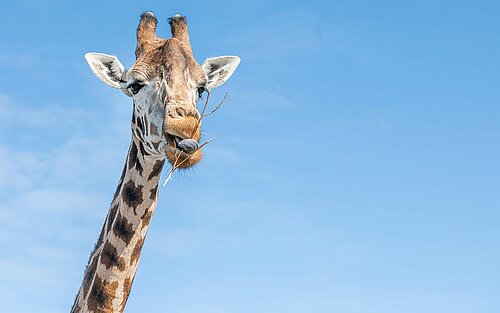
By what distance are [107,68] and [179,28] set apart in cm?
107

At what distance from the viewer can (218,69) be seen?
405 inches

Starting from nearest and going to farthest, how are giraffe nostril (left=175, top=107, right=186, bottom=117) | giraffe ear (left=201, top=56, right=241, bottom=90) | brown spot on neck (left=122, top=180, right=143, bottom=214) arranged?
giraffe nostril (left=175, top=107, right=186, bottom=117) → brown spot on neck (left=122, top=180, right=143, bottom=214) → giraffe ear (left=201, top=56, right=241, bottom=90)

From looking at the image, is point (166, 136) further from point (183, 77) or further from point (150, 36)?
point (150, 36)

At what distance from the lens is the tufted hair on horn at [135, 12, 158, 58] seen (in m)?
9.39

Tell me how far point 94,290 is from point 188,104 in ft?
8.02

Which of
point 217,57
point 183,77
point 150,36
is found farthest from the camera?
point 217,57

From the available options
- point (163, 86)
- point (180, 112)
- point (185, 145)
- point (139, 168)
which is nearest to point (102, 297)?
point (139, 168)

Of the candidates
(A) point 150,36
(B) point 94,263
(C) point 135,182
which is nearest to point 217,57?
(A) point 150,36

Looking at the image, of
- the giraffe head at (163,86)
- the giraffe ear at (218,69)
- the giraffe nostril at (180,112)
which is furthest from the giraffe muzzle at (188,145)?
the giraffe ear at (218,69)

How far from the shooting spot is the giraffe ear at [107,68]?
9461 millimetres

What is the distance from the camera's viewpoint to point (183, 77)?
850cm

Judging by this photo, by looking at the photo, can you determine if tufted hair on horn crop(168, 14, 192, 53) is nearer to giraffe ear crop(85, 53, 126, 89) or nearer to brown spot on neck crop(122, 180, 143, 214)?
giraffe ear crop(85, 53, 126, 89)

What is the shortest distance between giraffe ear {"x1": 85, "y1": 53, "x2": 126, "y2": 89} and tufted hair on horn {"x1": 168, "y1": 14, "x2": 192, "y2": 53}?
829mm

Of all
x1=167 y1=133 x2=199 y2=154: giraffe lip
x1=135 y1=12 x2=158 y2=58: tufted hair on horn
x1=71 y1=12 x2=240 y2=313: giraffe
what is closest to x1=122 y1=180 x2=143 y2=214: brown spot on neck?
x1=71 y1=12 x2=240 y2=313: giraffe
